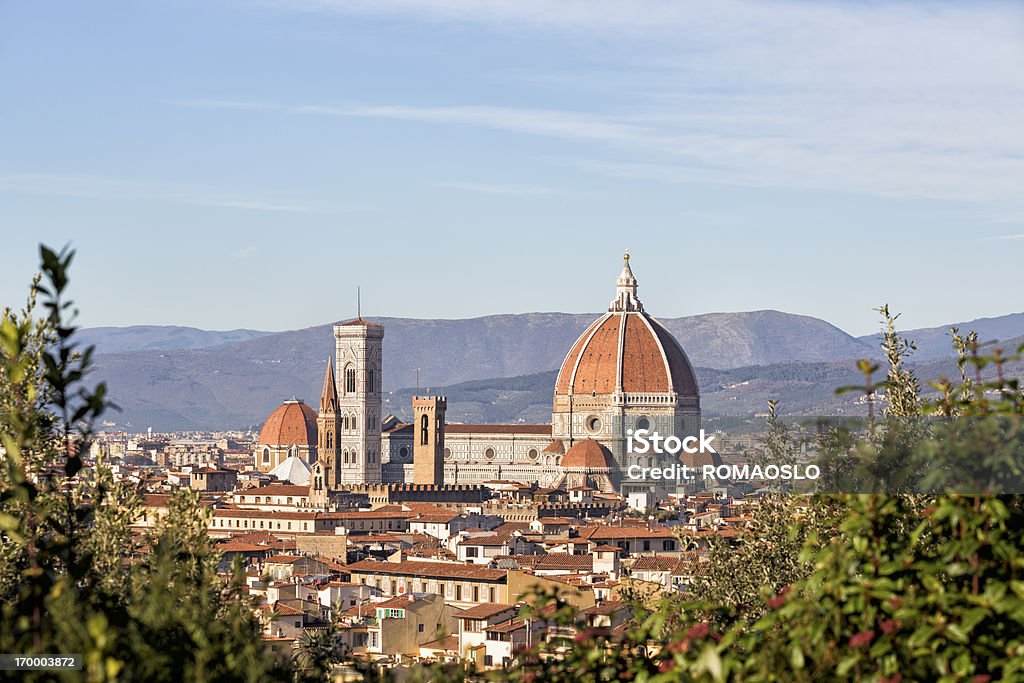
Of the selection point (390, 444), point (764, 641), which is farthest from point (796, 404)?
point (764, 641)

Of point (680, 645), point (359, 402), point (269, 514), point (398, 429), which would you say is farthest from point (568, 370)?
point (680, 645)

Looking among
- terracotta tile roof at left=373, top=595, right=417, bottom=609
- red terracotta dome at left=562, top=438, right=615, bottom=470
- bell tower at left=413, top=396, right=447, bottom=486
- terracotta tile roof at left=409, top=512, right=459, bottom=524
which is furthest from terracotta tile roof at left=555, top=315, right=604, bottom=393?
terracotta tile roof at left=373, top=595, right=417, bottom=609

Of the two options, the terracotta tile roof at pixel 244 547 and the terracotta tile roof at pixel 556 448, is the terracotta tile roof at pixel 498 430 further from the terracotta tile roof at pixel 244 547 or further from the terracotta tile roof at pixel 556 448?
the terracotta tile roof at pixel 244 547

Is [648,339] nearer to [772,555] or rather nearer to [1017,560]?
[772,555]

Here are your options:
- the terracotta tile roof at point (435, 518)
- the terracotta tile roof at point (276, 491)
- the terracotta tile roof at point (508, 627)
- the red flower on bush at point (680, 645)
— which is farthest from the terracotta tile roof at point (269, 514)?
the red flower on bush at point (680, 645)

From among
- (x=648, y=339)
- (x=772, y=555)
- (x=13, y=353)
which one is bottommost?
(x=772, y=555)

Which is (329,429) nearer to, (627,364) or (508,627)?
(627,364)
